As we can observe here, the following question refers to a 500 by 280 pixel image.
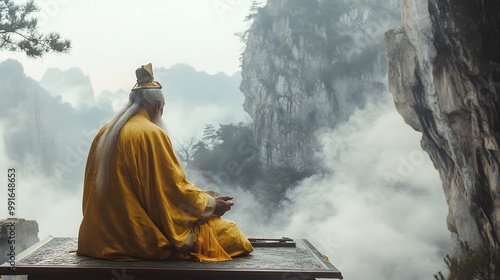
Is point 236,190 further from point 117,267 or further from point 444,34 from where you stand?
point 117,267

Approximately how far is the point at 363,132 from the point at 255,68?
5.98 metres

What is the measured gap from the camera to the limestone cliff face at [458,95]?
23.8ft

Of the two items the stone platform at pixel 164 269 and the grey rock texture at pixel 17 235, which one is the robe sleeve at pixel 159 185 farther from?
the grey rock texture at pixel 17 235

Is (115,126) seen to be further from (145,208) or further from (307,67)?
(307,67)

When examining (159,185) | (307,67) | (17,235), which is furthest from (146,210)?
(307,67)

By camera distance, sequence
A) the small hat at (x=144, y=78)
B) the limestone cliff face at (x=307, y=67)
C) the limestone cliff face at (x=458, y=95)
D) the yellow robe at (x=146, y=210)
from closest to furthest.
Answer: the yellow robe at (x=146, y=210), the small hat at (x=144, y=78), the limestone cliff face at (x=458, y=95), the limestone cliff face at (x=307, y=67)

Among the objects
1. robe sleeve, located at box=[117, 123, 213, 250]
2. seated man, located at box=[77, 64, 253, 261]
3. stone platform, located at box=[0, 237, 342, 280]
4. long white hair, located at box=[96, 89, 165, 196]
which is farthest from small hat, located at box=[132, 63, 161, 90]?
stone platform, located at box=[0, 237, 342, 280]

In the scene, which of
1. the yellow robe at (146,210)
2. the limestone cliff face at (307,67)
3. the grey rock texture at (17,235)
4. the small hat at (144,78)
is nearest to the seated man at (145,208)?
the yellow robe at (146,210)

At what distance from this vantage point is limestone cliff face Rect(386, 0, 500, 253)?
7.25 meters

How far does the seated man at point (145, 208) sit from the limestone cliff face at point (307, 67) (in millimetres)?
25203

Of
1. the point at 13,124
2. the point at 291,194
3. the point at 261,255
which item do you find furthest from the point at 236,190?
the point at 261,255

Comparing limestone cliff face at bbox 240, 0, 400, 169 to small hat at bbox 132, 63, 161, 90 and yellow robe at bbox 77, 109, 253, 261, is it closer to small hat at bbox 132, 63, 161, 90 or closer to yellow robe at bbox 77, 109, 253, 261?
small hat at bbox 132, 63, 161, 90

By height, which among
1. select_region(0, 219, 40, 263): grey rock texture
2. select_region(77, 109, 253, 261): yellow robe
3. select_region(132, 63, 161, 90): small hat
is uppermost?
select_region(132, 63, 161, 90): small hat

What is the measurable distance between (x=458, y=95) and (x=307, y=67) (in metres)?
21.4
